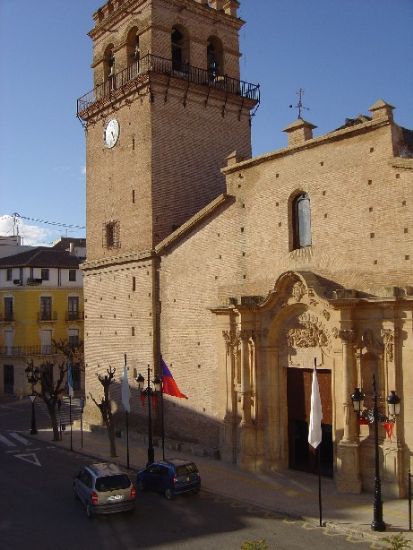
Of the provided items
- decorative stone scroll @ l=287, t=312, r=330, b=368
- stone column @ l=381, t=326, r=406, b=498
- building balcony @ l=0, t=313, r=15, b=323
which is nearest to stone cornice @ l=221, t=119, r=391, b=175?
decorative stone scroll @ l=287, t=312, r=330, b=368

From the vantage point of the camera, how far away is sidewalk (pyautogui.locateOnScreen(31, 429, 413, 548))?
1750cm

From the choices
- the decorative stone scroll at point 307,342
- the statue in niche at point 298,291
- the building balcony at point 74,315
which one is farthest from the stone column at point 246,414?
the building balcony at point 74,315

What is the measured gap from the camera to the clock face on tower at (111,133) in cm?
3294

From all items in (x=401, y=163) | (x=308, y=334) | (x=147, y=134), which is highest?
(x=147, y=134)

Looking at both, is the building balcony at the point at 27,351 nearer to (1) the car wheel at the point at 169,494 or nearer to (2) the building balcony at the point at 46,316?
(2) the building balcony at the point at 46,316

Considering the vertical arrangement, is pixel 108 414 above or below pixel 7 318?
below

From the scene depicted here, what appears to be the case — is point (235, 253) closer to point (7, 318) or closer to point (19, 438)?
point (19, 438)

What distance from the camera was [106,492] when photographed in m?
18.7

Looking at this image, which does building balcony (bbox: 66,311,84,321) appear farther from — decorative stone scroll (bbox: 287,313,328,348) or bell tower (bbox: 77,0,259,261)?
decorative stone scroll (bbox: 287,313,328,348)

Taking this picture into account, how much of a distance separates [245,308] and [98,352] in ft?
40.9

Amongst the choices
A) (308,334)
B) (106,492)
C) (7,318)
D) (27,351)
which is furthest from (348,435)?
(7,318)

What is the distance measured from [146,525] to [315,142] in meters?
14.7

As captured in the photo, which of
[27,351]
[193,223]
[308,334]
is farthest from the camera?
[27,351]

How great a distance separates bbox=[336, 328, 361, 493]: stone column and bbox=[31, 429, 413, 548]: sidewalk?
47 centimetres
